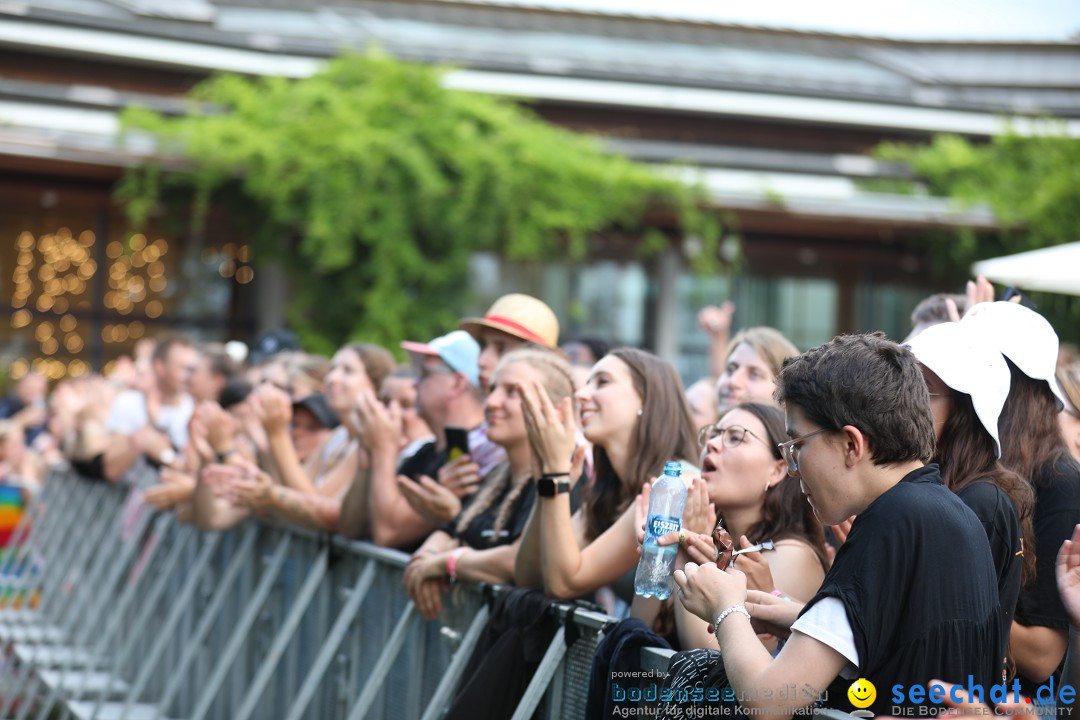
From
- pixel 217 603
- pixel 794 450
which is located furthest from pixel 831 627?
pixel 217 603

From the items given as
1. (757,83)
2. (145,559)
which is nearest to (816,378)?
(145,559)

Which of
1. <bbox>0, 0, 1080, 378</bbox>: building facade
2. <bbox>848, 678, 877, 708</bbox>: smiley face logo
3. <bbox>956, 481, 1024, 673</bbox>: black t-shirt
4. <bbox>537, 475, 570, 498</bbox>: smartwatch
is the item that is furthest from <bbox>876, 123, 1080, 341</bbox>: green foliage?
<bbox>848, 678, 877, 708</bbox>: smiley face logo

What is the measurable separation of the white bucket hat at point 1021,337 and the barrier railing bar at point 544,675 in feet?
5.27

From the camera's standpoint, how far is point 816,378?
3.18 meters

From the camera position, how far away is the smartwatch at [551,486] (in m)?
4.48

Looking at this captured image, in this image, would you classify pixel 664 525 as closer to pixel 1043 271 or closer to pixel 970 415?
pixel 970 415

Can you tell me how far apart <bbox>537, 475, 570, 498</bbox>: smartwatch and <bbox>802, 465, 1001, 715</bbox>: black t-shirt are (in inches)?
61.9

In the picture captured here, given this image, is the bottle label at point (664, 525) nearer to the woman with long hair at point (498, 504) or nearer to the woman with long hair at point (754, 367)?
the woman with long hair at point (498, 504)

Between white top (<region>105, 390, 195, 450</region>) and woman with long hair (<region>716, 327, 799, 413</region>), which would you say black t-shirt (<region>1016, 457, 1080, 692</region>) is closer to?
woman with long hair (<region>716, 327, 799, 413</region>)

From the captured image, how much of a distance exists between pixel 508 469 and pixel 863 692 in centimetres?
282

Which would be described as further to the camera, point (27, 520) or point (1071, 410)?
point (27, 520)

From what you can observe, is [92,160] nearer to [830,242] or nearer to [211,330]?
[211,330]

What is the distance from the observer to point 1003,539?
342 centimetres

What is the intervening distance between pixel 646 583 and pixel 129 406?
822 cm
